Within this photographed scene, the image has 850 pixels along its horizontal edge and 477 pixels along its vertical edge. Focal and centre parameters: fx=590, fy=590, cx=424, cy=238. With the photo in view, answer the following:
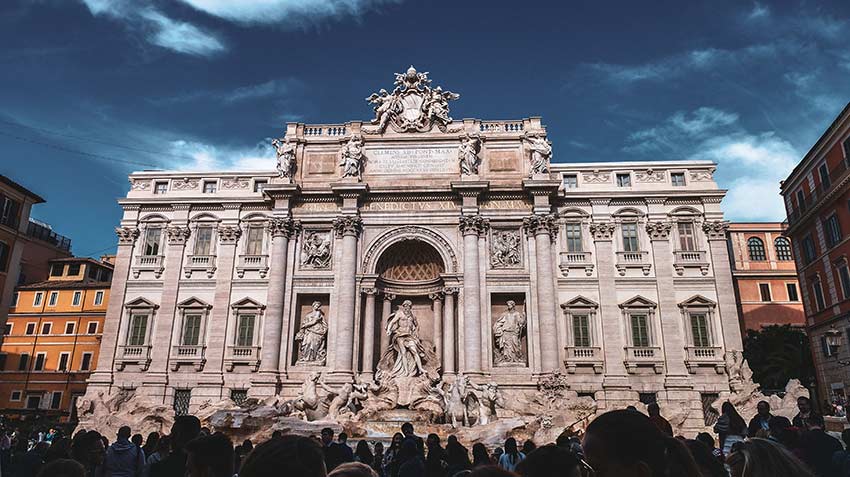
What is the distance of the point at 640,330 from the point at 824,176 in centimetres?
1267

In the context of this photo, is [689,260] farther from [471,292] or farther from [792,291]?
[792,291]

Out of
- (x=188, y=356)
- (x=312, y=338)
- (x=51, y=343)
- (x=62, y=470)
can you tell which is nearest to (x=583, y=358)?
(x=312, y=338)

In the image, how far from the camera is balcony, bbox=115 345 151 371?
1224 inches

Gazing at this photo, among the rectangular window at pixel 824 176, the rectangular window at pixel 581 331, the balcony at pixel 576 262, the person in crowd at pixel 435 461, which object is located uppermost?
the rectangular window at pixel 824 176

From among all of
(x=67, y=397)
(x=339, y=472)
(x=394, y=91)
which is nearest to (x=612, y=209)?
(x=394, y=91)

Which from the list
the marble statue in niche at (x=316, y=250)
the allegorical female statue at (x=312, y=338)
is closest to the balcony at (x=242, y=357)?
the allegorical female statue at (x=312, y=338)

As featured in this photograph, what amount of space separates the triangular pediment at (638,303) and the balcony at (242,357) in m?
19.1

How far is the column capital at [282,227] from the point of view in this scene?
31.9 meters

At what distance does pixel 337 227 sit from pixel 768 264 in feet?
118

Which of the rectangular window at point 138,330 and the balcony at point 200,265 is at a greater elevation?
the balcony at point 200,265

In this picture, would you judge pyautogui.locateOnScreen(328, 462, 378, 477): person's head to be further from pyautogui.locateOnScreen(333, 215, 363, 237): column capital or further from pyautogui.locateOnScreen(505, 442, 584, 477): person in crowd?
pyautogui.locateOnScreen(333, 215, 363, 237): column capital

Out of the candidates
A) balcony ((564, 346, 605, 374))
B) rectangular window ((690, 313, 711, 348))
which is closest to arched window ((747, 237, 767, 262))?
rectangular window ((690, 313, 711, 348))

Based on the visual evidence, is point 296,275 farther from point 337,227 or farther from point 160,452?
point 160,452

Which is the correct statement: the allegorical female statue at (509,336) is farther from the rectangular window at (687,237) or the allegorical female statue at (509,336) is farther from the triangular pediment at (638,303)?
the rectangular window at (687,237)
